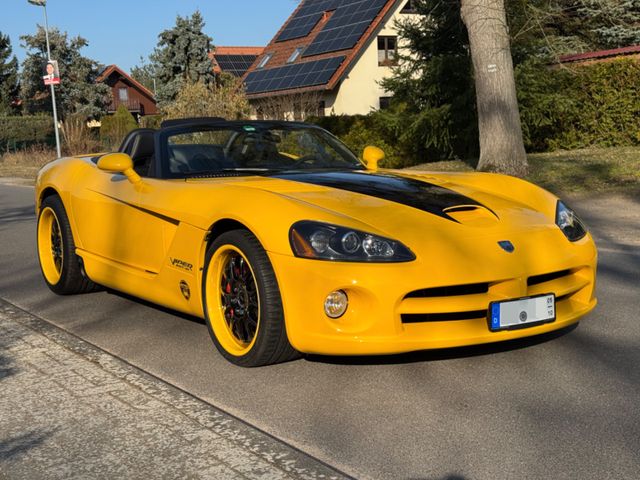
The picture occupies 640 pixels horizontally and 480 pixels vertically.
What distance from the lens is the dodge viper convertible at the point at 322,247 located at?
4070 mm

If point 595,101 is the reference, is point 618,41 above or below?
above

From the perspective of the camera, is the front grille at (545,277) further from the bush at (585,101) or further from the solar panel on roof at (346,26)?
the solar panel on roof at (346,26)

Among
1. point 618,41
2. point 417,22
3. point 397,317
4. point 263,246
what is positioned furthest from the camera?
point 618,41

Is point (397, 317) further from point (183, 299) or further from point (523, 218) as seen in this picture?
point (183, 299)

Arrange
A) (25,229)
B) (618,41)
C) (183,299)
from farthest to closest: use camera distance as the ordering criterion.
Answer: (618,41) < (25,229) < (183,299)

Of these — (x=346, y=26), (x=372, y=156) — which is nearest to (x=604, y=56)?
(x=372, y=156)

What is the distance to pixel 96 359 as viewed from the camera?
191 inches

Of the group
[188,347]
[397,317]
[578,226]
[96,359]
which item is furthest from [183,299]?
[578,226]

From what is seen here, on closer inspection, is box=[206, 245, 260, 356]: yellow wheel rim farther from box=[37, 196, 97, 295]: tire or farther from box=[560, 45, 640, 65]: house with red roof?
box=[560, 45, 640, 65]: house with red roof

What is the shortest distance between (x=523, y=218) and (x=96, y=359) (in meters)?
2.45

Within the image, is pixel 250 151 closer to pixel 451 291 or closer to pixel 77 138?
pixel 451 291

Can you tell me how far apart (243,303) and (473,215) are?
4.25ft

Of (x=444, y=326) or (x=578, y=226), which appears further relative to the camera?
(x=578, y=226)

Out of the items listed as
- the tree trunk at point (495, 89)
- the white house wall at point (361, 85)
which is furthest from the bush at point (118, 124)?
the tree trunk at point (495, 89)
